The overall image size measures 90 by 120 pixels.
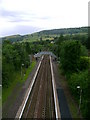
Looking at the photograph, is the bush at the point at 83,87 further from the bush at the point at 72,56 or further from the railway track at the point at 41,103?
the bush at the point at 72,56

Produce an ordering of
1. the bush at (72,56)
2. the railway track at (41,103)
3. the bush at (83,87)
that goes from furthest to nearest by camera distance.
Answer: the bush at (72,56)
the railway track at (41,103)
the bush at (83,87)

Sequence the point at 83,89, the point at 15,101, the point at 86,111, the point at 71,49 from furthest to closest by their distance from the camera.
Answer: the point at 71,49
the point at 15,101
the point at 83,89
the point at 86,111

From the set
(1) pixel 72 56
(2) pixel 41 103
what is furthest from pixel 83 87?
(1) pixel 72 56

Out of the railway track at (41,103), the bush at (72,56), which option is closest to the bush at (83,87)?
the railway track at (41,103)

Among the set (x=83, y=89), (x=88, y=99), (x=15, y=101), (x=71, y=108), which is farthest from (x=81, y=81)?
(x=15, y=101)

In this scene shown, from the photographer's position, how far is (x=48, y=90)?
112 feet

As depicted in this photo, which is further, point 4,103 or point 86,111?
point 4,103

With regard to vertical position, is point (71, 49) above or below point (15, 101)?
above

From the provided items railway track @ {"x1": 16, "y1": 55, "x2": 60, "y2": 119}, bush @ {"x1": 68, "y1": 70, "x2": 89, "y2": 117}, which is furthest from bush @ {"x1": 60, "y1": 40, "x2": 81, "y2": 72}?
bush @ {"x1": 68, "y1": 70, "x2": 89, "y2": 117}

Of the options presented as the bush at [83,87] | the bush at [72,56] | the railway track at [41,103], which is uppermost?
the bush at [72,56]

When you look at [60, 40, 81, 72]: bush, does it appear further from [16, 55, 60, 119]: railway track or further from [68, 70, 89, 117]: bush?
A: [68, 70, 89, 117]: bush

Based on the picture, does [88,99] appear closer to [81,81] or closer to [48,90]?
[81,81]

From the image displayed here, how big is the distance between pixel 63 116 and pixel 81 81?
16.8ft

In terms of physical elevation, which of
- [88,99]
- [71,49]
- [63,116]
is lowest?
[63,116]
